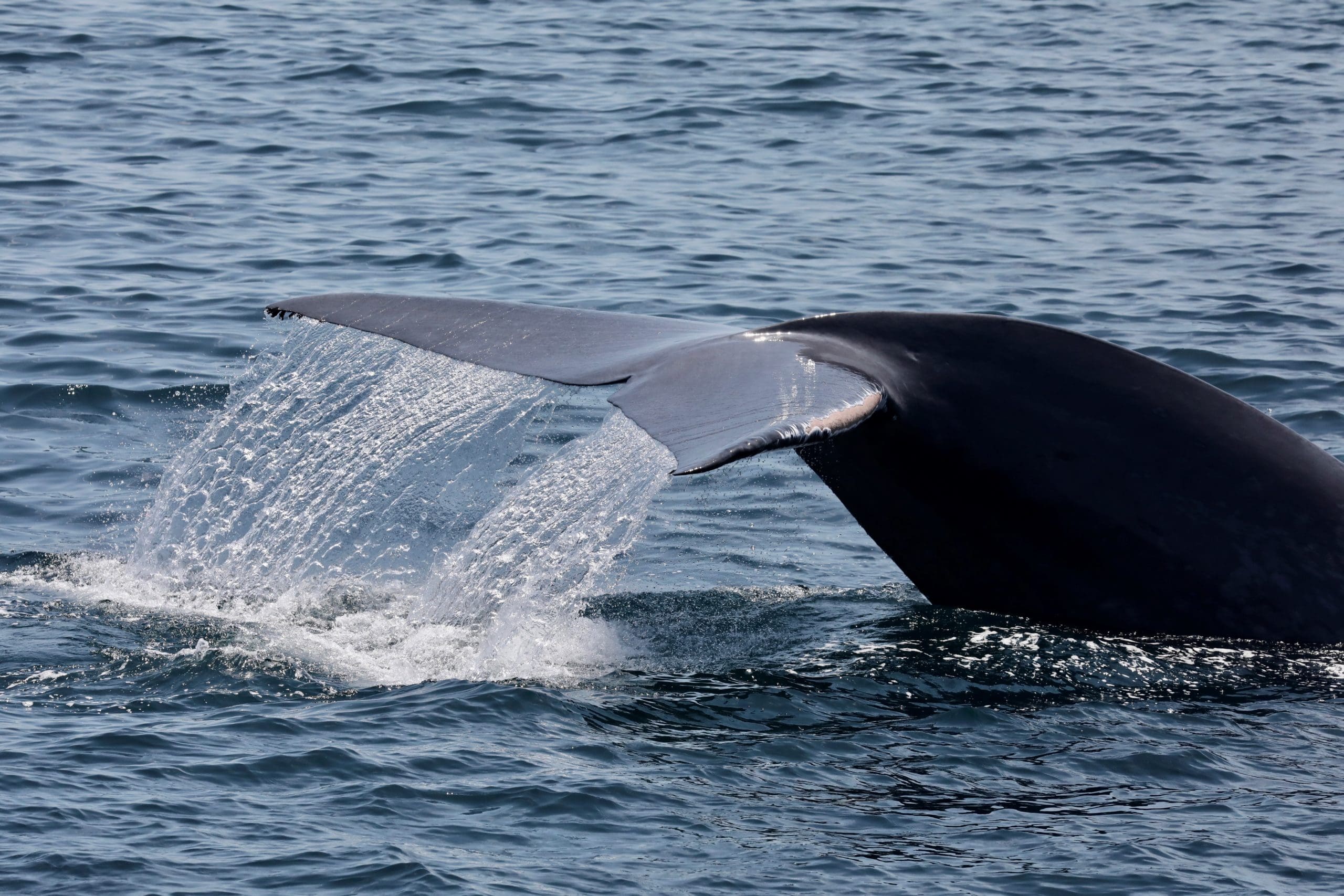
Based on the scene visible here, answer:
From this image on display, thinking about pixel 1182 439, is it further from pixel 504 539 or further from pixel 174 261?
pixel 174 261

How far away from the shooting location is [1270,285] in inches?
590

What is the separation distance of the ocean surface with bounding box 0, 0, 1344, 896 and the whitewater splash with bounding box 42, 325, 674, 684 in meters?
0.04

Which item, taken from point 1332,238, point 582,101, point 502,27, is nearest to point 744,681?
Result: point 1332,238

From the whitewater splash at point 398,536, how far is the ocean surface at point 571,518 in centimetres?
4

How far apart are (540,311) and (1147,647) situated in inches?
99.8

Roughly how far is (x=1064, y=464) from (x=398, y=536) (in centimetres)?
445

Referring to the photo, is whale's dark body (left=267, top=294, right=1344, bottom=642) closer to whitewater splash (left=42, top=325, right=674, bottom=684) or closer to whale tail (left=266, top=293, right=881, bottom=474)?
whale tail (left=266, top=293, right=881, bottom=474)

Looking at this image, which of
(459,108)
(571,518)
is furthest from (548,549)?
(459,108)

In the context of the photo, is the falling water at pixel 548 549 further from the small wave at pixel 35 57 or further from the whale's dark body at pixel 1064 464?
the small wave at pixel 35 57

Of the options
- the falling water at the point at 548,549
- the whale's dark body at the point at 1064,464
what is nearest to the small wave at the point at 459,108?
the falling water at the point at 548,549

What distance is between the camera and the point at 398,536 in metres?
9.27

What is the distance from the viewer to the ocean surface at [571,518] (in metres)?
5.56

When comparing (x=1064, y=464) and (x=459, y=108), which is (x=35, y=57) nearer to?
(x=459, y=108)

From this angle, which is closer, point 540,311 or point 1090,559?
point 1090,559
